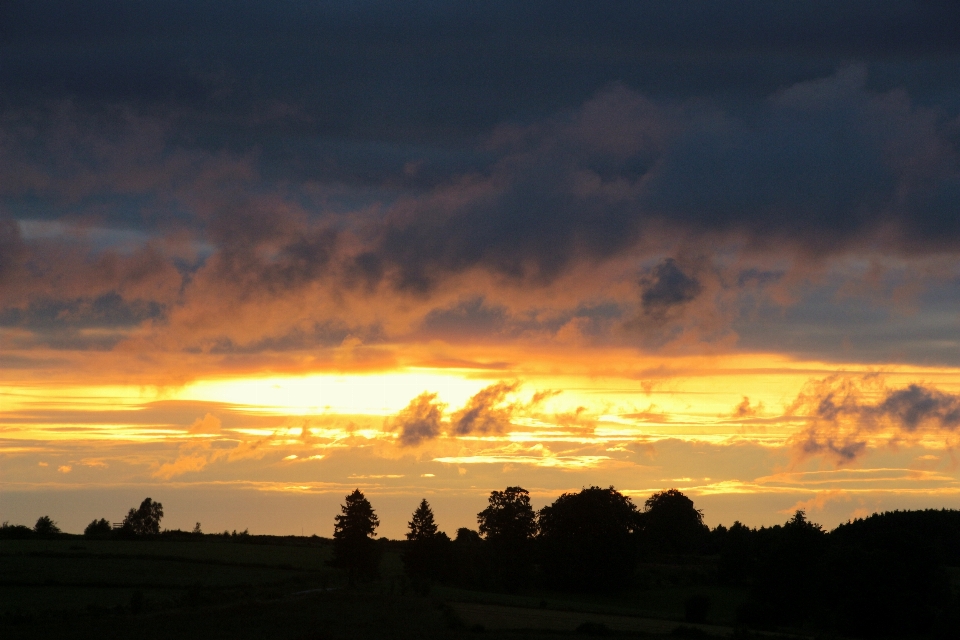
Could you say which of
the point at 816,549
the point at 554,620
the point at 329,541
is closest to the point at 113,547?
the point at 329,541

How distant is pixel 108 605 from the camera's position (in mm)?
76188

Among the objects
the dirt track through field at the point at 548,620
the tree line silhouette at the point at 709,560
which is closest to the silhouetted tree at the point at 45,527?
the tree line silhouette at the point at 709,560

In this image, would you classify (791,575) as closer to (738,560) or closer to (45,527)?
(738,560)

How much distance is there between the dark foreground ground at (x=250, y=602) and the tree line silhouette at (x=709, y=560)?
15.1 ft

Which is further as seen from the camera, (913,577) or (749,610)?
(749,610)

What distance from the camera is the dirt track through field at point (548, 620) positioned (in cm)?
7381

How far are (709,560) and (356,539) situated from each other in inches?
3247

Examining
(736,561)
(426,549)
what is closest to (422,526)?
(426,549)

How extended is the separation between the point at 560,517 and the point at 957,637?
80865 mm

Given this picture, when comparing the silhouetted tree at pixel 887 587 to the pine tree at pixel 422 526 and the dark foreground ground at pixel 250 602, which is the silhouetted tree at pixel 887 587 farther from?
the pine tree at pixel 422 526

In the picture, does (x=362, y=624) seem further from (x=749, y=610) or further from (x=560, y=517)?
(x=560, y=517)

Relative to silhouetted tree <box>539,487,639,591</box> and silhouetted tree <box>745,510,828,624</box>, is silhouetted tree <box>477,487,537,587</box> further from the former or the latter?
silhouetted tree <box>745,510,828,624</box>

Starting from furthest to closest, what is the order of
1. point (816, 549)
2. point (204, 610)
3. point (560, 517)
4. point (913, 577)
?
point (560, 517)
point (816, 549)
point (913, 577)
point (204, 610)

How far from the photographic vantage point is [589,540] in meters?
148
